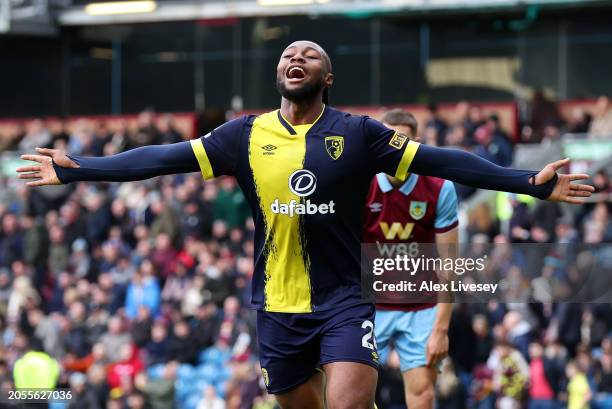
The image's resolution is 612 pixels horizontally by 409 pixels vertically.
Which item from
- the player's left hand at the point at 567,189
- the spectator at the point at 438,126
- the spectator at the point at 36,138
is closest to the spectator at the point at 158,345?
the spectator at the point at 438,126

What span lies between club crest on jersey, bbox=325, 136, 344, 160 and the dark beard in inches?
10.3

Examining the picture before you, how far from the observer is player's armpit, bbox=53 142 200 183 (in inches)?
297

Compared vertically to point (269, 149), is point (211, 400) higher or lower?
lower

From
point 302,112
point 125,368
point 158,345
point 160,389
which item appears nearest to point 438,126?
point 158,345

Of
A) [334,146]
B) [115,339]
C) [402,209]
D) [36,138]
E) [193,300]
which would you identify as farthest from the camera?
[36,138]

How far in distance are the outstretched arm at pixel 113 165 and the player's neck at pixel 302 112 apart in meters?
0.60

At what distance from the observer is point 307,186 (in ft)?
24.5

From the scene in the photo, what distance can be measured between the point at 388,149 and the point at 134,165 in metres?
1.45

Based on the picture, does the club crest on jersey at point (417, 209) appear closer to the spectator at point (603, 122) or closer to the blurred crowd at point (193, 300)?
the blurred crowd at point (193, 300)

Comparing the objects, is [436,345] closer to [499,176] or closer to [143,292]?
[499,176]

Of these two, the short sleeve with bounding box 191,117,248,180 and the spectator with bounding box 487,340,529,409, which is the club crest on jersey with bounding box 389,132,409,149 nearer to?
the short sleeve with bounding box 191,117,248,180

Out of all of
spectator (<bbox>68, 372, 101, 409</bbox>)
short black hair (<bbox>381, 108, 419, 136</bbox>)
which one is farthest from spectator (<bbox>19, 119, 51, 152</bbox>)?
short black hair (<bbox>381, 108, 419, 136</bbox>)

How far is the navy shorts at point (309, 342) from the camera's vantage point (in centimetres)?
746

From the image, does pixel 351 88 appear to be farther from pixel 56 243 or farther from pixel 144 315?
pixel 144 315
